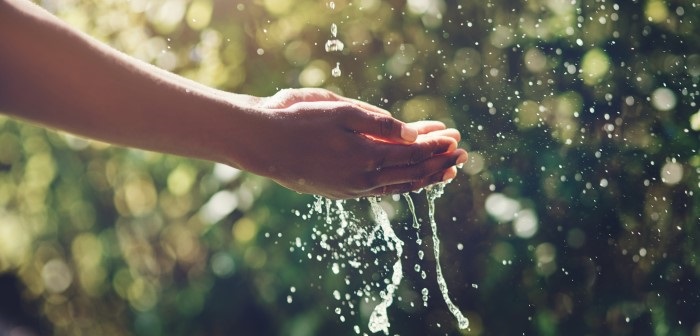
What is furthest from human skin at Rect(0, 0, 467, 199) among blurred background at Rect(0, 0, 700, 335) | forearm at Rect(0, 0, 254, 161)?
blurred background at Rect(0, 0, 700, 335)

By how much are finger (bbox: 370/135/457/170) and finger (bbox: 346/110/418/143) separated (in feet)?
0.06

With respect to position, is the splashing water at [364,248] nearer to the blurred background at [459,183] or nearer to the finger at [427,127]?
the blurred background at [459,183]

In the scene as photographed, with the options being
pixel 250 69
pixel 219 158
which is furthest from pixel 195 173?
pixel 219 158

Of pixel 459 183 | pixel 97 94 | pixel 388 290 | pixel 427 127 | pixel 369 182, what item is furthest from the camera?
pixel 388 290

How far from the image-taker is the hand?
1.29 metres

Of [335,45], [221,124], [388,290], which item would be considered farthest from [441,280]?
[221,124]

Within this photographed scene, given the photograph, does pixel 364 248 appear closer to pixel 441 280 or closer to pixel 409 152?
pixel 441 280

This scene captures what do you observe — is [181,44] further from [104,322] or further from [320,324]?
[104,322]

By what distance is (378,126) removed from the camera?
1301 mm

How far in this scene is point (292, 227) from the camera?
2.14 m

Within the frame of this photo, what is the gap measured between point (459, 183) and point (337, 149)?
761mm

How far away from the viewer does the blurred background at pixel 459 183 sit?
5.80 feet

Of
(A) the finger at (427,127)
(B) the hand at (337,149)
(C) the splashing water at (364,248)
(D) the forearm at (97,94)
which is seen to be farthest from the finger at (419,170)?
(C) the splashing water at (364,248)

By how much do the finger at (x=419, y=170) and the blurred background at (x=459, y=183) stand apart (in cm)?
54
